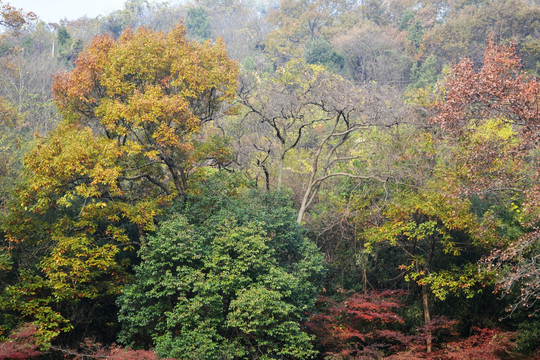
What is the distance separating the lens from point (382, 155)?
560 inches

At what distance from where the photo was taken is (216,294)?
10945 mm

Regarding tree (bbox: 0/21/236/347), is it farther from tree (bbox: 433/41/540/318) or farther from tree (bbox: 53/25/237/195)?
tree (bbox: 433/41/540/318)

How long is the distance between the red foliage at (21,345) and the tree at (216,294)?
1827 mm

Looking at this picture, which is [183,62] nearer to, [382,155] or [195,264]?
[195,264]

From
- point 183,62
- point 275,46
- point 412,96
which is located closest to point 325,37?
point 275,46

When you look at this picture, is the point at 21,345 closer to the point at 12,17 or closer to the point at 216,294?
the point at 216,294

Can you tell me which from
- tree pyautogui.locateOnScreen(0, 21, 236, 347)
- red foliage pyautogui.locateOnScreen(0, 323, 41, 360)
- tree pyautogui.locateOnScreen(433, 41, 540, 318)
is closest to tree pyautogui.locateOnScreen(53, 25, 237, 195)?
tree pyautogui.locateOnScreen(0, 21, 236, 347)

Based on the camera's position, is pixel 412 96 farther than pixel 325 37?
No

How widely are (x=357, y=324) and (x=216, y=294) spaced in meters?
4.26

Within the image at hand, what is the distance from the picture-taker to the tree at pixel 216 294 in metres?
10.8

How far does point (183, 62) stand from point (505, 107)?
7.26 m

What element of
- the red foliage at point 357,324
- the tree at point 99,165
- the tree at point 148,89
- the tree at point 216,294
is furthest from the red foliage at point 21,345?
the red foliage at point 357,324

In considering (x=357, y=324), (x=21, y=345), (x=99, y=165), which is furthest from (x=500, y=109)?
(x=21, y=345)

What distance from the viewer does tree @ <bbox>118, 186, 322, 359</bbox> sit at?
10.8 meters
